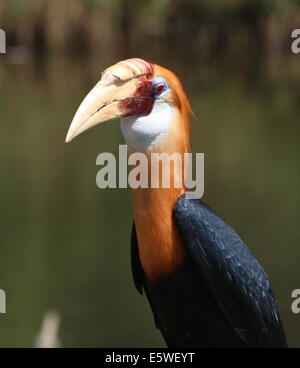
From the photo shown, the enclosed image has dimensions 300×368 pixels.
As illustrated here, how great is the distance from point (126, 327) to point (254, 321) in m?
3.04

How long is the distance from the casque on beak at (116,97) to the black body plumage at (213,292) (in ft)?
1.38

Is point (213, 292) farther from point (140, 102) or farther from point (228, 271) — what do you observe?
point (140, 102)

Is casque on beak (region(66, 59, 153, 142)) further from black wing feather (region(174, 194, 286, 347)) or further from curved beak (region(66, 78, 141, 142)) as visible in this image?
black wing feather (region(174, 194, 286, 347))

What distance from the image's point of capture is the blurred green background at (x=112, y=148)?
7824mm

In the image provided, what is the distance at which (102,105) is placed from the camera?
156 inches

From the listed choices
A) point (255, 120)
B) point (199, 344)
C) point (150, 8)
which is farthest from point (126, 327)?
point (150, 8)

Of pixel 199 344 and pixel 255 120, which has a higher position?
pixel 255 120

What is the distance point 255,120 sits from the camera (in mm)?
16938

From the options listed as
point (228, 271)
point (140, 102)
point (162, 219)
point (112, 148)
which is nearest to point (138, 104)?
point (140, 102)

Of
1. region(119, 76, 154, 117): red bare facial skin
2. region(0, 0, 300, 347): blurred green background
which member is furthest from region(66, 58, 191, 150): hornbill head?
region(0, 0, 300, 347): blurred green background

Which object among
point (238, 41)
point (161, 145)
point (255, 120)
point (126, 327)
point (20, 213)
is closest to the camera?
point (161, 145)

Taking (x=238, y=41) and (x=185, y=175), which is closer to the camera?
(x=185, y=175)

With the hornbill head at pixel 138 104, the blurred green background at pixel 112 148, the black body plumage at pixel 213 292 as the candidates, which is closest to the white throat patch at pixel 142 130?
the hornbill head at pixel 138 104

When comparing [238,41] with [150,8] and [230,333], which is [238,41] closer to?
[150,8]
